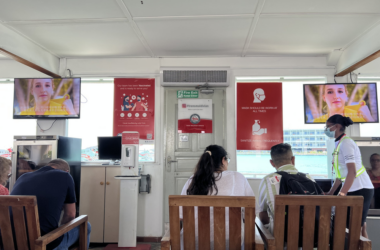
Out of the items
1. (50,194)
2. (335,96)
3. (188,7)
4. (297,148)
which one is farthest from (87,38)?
(335,96)

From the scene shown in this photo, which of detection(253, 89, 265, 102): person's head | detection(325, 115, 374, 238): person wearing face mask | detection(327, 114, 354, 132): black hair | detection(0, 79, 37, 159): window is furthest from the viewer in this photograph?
detection(0, 79, 37, 159): window

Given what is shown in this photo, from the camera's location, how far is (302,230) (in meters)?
1.78

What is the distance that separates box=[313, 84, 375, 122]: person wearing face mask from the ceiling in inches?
24.3

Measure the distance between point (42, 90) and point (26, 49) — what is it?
2.44 ft

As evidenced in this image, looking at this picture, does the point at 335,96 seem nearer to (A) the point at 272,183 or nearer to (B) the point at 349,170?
(B) the point at 349,170

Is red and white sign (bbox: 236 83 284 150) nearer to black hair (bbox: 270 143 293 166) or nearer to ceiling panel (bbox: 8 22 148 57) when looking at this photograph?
ceiling panel (bbox: 8 22 148 57)

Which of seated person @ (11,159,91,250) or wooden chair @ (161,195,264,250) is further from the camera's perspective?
seated person @ (11,159,91,250)

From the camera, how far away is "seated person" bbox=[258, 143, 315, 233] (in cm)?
196

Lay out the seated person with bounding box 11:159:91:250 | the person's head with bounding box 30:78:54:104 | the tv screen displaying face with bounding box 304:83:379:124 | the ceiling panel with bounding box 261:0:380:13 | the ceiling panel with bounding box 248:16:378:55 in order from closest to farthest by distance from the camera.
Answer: the seated person with bounding box 11:159:91:250, the ceiling panel with bounding box 261:0:380:13, the ceiling panel with bounding box 248:16:378:55, the tv screen displaying face with bounding box 304:83:379:124, the person's head with bounding box 30:78:54:104

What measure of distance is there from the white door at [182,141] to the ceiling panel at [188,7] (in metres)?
1.60

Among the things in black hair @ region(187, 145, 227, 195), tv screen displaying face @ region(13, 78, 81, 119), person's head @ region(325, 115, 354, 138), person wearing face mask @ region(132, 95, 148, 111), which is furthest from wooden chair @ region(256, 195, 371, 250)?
tv screen displaying face @ region(13, 78, 81, 119)

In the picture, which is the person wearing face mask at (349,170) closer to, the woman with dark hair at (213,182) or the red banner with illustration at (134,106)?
the woman with dark hair at (213,182)

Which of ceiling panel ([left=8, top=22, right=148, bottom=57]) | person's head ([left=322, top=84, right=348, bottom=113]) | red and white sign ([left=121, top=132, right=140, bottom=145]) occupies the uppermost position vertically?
ceiling panel ([left=8, top=22, right=148, bottom=57])

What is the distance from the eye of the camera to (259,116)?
443 cm
